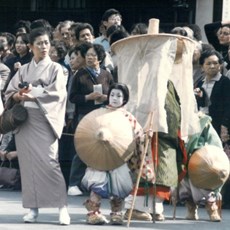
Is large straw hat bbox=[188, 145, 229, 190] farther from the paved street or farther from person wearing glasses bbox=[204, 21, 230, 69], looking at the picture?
person wearing glasses bbox=[204, 21, 230, 69]

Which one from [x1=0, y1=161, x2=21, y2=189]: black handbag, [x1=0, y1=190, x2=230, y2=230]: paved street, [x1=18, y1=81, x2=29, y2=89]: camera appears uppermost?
[x1=18, y1=81, x2=29, y2=89]: camera

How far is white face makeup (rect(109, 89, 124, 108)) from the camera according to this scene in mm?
13102

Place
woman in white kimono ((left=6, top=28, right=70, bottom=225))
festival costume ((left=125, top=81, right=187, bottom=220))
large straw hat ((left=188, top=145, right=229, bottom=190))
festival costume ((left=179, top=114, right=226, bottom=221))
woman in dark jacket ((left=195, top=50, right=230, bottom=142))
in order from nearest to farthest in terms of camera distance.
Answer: woman in white kimono ((left=6, top=28, right=70, bottom=225)) < festival costume ((left=125, top=81, right=187, bottom=220)) < large straw hat ((left=188, top=145, right=229, bottom=190)) < festival costume ((left=179, top=114, right=226, bottom=221)) < woman in dark jacket ((left=195, top=50, right=230, bottom=142))

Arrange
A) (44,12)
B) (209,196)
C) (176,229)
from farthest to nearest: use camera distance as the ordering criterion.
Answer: (44,12)
(209,196)
(176,229)

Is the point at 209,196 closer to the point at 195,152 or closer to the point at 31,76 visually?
the point at 195,152

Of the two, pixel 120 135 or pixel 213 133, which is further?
pixel 213 133

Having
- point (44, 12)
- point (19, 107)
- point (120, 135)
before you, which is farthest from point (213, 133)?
point (44, 12)

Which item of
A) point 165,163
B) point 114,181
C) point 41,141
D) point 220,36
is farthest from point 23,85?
point 220,36

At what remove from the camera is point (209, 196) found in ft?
45.0

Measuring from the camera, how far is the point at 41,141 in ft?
42.8

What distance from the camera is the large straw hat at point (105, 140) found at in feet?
42.2

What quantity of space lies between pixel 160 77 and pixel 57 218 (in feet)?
6.26

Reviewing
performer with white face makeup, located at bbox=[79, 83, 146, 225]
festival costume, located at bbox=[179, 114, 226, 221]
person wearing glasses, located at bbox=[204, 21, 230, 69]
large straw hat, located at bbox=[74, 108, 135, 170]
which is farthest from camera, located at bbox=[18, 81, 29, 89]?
person wearing glasses, located at bbox=[204, 21, 230, 69]

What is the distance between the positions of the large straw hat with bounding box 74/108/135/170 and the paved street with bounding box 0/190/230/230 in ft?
2.26
